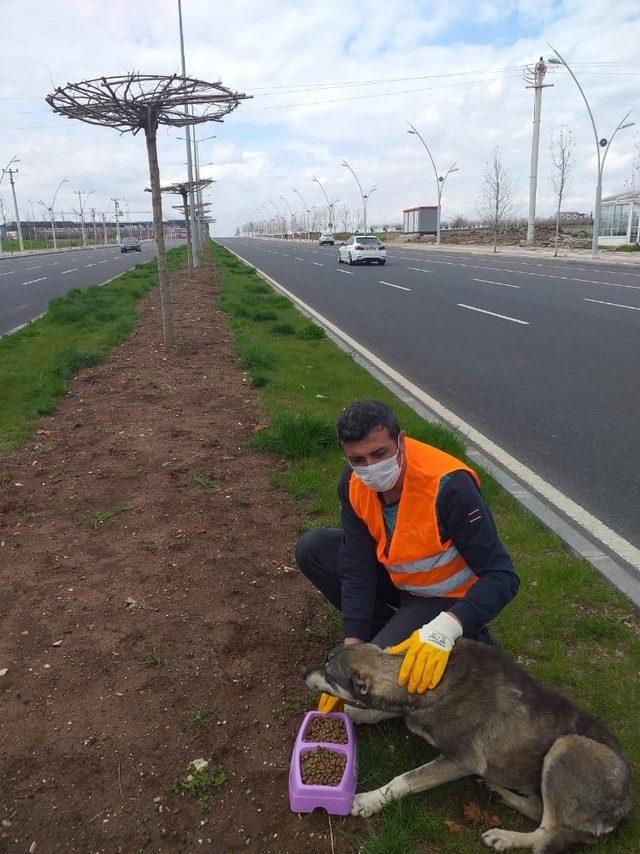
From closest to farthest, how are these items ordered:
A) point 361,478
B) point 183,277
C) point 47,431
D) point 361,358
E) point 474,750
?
point 474,750, point 361,478, point 47,431, point 361,358, point 183,277

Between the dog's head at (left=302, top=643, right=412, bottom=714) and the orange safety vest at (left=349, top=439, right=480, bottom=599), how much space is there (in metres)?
0.42

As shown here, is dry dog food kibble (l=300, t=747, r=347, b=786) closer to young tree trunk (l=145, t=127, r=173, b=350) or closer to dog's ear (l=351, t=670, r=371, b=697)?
dog's ear (l=351, t=670, r=371, b=697)

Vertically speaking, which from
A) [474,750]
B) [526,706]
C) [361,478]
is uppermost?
[361,478]

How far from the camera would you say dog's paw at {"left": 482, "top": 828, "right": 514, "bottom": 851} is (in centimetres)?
214

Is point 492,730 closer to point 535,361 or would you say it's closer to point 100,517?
point 100,517

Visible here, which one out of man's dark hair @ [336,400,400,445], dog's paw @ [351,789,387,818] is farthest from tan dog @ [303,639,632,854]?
man's dark hair @ [336,400,400,445]

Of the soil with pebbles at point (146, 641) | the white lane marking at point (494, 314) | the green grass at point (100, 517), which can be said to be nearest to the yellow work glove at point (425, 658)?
the soil with pebbles at point (146, 641)

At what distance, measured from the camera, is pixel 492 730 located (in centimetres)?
226

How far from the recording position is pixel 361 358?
31.0ft

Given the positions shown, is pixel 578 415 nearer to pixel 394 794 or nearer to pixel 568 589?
pixel 568 589

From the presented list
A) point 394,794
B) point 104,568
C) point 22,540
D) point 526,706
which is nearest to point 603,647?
point 526,706

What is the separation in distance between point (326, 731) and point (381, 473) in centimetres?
103

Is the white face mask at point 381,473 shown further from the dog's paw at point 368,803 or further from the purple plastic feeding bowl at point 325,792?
the dog's paw at point 368,803

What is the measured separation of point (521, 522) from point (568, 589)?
770mm
